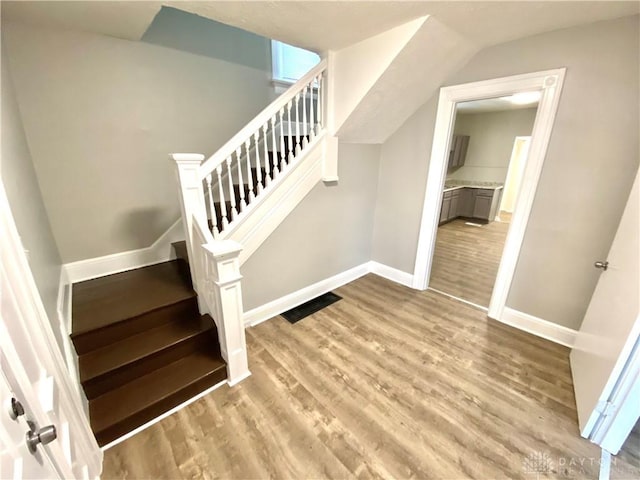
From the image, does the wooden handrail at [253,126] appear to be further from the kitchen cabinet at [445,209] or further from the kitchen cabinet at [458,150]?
the kitchen cabinet at [458,150]

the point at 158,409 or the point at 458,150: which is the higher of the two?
the point at 458,150

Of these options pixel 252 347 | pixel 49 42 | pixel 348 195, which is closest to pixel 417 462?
pixel 252 347

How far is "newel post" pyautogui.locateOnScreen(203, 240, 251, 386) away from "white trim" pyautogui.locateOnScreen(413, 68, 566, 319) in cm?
212

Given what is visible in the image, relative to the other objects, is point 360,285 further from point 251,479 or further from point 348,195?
point 251,479

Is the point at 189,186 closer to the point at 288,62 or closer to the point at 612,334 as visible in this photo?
the point at 288,62

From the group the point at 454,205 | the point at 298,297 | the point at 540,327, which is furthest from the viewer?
the point at 454,205

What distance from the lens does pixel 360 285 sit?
10.8 ft

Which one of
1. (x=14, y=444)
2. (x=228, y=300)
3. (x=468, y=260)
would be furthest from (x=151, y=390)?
(x=468, y=260)

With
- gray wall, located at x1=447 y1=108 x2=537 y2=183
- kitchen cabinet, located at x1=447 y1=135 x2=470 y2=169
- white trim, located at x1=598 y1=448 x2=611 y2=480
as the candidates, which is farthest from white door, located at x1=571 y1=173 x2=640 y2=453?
gray wall, located at x1=447 y1=108 x2=537 y2=183

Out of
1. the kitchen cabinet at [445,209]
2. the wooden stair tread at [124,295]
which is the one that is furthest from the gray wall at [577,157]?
the kitchen cabinet at [445,209]

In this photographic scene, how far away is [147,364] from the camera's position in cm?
177

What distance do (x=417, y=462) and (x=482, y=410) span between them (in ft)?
1.96

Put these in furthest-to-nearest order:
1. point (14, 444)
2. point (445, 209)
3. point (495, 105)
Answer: point (445, 209), point (495, 105), point (14, 444)

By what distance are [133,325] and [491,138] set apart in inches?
296
